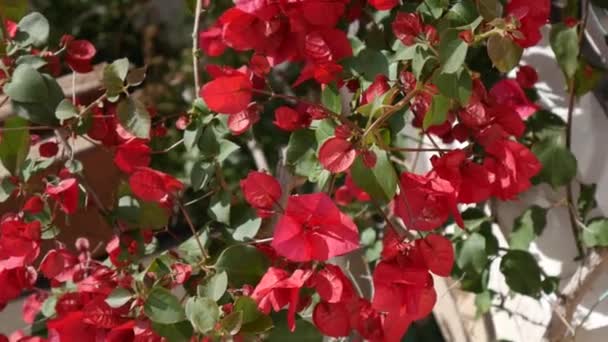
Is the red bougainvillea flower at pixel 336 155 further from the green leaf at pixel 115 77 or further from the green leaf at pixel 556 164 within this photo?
the green leaf at pixel 556 164

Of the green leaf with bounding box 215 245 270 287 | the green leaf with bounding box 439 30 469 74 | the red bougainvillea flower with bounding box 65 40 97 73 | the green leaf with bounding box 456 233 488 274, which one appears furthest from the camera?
the green leaf with bounding box 456 233 488 274

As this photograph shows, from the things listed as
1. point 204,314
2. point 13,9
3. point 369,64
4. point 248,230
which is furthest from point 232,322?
point 13,9

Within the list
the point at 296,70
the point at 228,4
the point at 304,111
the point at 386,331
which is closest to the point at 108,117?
the point at 304,111

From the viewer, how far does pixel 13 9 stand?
730 mm

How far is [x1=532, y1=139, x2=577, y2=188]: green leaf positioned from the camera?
31.8 inches

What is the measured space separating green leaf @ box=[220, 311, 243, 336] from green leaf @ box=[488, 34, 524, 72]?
10.2 inches

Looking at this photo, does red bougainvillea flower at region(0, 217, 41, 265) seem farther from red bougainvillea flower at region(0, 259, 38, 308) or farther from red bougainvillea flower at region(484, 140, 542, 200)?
red bougainvillea flower at region(484, 140, 542, 200)

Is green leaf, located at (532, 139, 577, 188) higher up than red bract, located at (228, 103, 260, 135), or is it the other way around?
red bract, located at (228, 103, 260, 135)

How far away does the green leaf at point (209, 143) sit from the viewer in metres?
0.70

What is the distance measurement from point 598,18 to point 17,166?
0.58 metres

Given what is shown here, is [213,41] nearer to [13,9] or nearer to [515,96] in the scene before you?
[13,9]

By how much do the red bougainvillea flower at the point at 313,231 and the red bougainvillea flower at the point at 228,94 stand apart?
10cm

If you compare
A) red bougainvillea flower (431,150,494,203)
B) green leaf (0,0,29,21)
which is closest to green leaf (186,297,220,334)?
red bougainvillea flower (431,150,494,203)

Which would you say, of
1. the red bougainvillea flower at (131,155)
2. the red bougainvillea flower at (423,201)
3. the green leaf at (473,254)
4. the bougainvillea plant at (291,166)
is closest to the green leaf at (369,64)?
the bougainvillea plant at (291,166)
